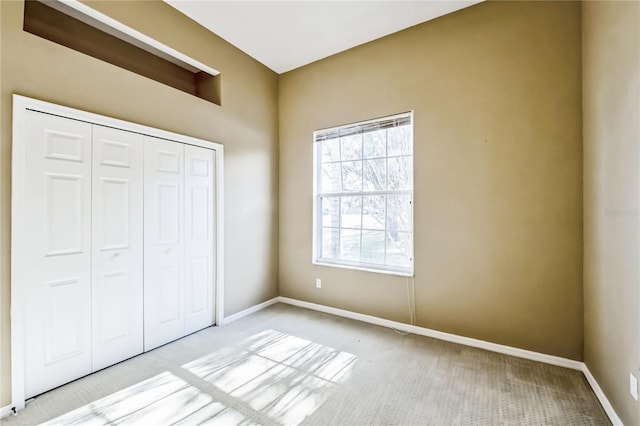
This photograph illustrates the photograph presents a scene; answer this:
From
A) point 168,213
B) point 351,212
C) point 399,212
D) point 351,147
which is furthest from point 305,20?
point 168,213

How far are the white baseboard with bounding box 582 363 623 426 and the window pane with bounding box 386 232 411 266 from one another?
159cm

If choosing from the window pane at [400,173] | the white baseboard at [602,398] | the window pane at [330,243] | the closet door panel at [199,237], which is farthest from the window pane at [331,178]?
the white baseboard at [602,398]

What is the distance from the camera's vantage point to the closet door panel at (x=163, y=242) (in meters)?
2.61

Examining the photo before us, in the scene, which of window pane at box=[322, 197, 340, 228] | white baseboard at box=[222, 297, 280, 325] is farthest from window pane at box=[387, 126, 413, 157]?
white baseboard at box=[222, 297, 280, 325]

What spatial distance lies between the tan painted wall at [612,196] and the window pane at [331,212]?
2384 mm

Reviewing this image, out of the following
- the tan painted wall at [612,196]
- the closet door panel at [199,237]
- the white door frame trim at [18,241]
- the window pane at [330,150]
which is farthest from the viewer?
the window pane at [330,150]

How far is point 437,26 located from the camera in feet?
9.43

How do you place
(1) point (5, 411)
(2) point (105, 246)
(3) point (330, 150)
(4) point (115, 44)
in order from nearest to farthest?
(1) point (5, 411), (2) point (105, 246), (4) point (115, 44), (3) point (330, 150)

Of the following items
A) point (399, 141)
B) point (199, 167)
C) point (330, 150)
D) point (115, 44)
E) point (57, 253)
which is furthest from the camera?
point (330, 150)

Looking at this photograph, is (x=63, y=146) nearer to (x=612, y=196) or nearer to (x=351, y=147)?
(x=351, y=147)

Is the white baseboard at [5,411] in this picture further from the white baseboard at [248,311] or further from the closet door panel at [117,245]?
the white baseboard at [248,311]

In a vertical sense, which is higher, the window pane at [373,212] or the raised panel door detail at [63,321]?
the window pane at [373,212]

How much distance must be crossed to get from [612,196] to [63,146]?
381cm

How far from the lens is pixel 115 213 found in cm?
238
